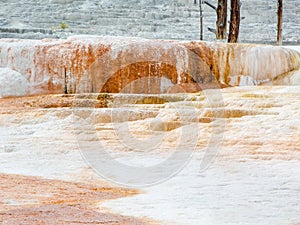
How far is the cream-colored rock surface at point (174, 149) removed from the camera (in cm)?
392

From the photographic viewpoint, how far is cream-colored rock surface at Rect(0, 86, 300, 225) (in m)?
3.92

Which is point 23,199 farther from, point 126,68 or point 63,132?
point 126,68

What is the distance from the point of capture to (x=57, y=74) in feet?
28.8

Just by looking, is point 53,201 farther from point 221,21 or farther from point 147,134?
point 221,21

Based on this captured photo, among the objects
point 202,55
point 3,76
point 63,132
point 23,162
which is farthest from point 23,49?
point 23,162

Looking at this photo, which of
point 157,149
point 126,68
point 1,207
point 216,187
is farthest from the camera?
point 126,68

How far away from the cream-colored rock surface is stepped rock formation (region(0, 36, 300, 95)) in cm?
71

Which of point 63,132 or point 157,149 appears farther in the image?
point 63,132

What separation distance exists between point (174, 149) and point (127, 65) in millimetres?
3149

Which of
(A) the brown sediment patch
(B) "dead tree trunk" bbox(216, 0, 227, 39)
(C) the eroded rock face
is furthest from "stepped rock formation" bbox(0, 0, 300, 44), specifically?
(A) the brown sediment patch

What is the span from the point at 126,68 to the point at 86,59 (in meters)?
0.55

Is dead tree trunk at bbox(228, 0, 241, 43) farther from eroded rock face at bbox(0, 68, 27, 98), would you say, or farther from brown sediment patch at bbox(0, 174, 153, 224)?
brown sediment patch at bbox(0, 174, 153, 224)

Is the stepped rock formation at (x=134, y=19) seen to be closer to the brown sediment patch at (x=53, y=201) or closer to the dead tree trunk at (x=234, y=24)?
the dead tree trunk at (x=234, y=24)

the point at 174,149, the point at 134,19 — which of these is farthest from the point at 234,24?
the point at 134,19
